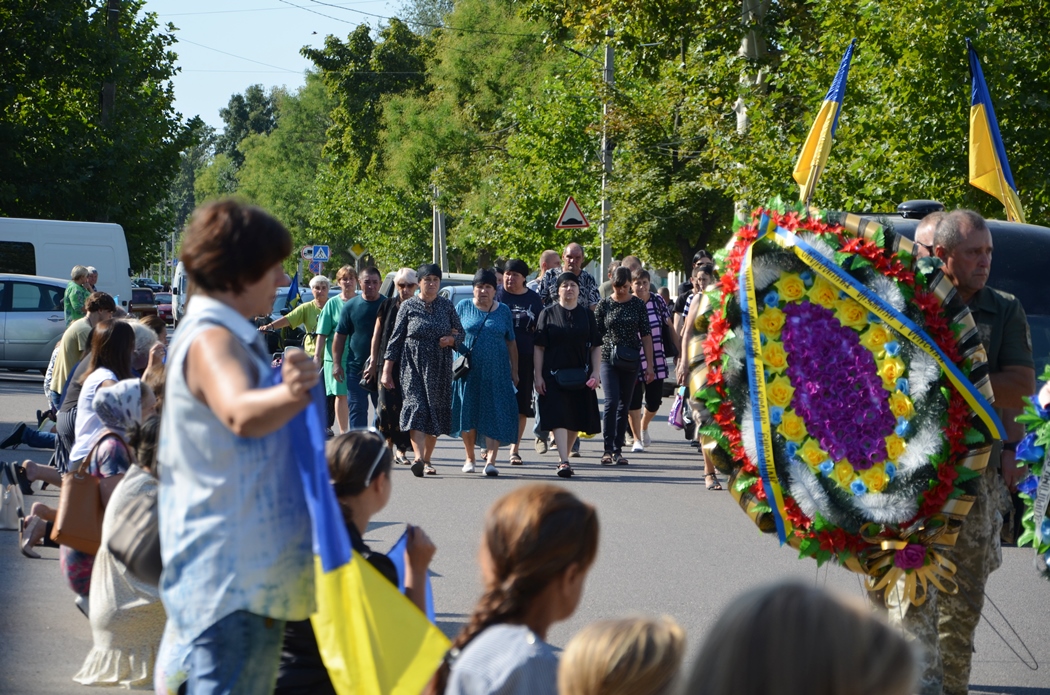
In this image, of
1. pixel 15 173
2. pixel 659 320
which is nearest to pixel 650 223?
pixel 15 173

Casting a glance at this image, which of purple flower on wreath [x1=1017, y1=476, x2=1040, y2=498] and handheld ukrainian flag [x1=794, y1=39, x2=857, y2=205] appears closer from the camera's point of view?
purple flower on wreath [x1=1017, y1=476, x2=1040, y2=498]

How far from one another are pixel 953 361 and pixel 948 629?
3.63 ft

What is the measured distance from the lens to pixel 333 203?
62125 mm

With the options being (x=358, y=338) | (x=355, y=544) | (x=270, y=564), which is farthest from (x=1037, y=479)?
(x=358, y=338)

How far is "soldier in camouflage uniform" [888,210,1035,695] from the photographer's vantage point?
576 cm

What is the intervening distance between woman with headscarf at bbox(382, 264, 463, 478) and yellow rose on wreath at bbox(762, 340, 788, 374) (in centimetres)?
659

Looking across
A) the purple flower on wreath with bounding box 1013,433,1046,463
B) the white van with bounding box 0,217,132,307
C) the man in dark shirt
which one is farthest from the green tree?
the purple flower on wreath with bounding box 1013,433,1046,463

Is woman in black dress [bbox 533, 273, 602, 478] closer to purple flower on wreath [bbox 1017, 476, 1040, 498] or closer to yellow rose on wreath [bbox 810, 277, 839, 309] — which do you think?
yellow rose on wreath [bbox 810, 277, 839, 309]

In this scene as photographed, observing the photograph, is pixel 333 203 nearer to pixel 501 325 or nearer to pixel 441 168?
pixel 441 168

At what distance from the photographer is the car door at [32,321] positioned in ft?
73.0

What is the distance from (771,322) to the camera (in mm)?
6273

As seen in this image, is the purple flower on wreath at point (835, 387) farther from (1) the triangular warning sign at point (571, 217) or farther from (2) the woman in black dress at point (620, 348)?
(1) the triangular warning sign at point (571, 217)

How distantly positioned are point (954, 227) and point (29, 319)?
62.6ft

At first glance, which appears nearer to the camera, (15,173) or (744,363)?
(744,363)
